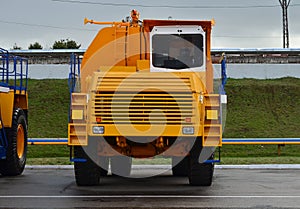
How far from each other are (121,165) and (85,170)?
3.01 meters

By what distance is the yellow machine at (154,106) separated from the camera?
13000 millimetres

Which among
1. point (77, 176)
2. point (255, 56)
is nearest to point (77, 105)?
point (77, 176)

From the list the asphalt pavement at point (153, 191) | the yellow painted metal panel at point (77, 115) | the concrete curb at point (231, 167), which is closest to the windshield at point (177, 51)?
the yellow painted metal panel at point (77, 115)

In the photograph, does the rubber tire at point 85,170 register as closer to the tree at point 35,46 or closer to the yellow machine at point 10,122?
the yellow machine at point 10,122

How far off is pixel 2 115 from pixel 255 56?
1205 inches

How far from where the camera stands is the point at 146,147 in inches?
535

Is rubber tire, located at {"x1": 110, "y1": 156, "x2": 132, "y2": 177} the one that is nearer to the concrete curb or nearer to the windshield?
the concrete curb

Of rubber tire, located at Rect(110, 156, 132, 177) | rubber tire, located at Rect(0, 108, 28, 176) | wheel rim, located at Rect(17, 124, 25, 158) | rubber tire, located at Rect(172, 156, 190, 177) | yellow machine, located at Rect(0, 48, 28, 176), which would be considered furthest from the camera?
wheel rim, located at Rect(17, 124, 25, 158)

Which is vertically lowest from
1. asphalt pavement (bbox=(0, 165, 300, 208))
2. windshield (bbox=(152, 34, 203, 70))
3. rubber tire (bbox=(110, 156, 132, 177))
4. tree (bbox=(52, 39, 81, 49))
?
asphalt pavement (bbox=(0, 165, 300, 208))

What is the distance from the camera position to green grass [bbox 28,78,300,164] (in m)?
30.8

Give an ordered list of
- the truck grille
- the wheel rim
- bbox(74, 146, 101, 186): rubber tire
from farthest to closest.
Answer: the wheel rim → bbox(74, 146, 101, 186): rubber tire → the truck grille

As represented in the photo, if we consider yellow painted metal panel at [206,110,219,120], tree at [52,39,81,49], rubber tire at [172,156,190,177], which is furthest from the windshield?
tree at [52,39,81,49]

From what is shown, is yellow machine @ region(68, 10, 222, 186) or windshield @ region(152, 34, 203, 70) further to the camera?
windshield @ region(152, 34, 203, 70)

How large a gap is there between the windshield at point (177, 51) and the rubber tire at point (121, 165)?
3.04 meters
